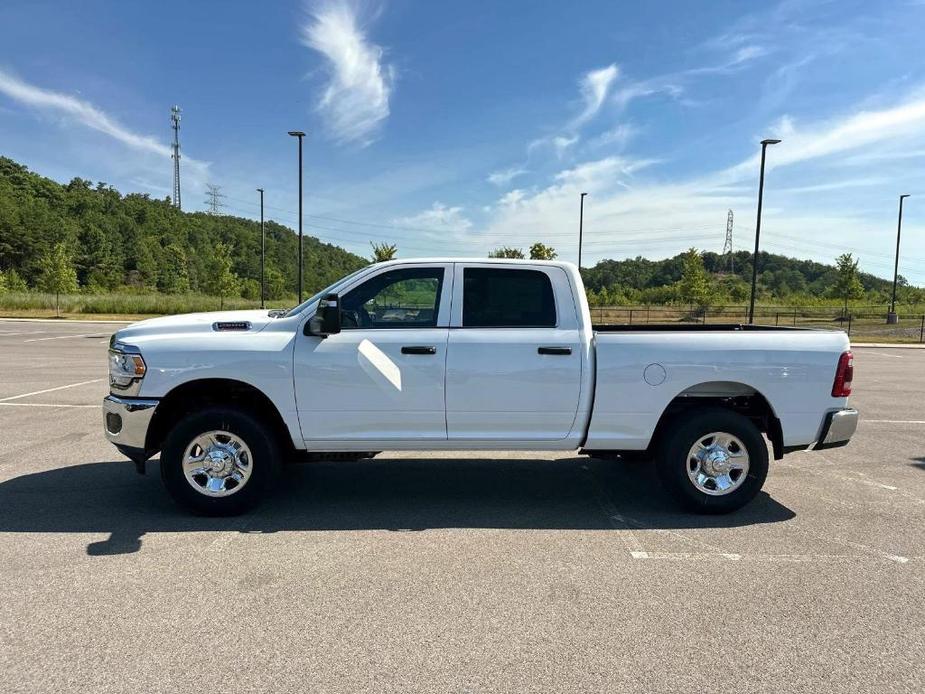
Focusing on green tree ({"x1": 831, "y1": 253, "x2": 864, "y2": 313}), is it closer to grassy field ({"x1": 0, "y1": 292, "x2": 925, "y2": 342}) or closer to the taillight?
grassy field ({"x1": 0, "y1": 292, "x2": 925, "y2": 342})

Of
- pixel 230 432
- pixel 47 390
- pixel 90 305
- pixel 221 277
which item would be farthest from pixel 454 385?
pixel 221 277

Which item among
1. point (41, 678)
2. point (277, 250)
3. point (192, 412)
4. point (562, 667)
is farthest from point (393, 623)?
point (277, 250)

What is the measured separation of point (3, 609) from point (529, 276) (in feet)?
12.6

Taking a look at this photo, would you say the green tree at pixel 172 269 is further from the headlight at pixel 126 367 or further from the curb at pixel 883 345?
the headlight at pixel 126 367

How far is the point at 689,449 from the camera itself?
4488 millimetres

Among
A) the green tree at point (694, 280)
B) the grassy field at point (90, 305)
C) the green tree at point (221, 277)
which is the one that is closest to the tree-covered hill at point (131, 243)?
the green tree at point (221, 277)

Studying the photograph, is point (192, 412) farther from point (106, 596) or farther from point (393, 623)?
point (393, 623)

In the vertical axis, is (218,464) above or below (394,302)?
below

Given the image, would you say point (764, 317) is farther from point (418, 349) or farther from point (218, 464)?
point (218, 464)

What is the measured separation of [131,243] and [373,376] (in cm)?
9457

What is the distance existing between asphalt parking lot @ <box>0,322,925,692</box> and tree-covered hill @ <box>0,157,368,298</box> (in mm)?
63318

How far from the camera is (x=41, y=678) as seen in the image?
2.56 meters

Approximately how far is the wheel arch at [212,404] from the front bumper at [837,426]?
4145 millimetres

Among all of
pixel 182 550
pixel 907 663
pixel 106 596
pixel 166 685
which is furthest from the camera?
pixel 182 550
